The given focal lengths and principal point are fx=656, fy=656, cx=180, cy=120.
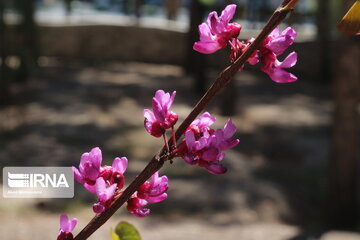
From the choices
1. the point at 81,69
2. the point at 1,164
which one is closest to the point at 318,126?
the point at 1,164

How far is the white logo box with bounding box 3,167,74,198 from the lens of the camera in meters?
1.11

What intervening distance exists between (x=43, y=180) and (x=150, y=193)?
313mm

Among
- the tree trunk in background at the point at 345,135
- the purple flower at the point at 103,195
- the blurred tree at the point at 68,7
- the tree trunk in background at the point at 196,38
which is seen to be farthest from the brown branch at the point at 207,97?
the blurred tree at the point at 68,7

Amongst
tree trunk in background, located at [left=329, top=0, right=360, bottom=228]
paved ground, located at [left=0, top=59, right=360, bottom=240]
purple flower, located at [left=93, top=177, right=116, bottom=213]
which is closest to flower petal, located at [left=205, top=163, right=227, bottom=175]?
purple flower, located at [left=93, top=177, right=116, bottom=213]

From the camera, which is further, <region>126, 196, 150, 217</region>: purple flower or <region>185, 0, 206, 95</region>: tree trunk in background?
<region>185, 0, 206, 95</region>: tree trunk in background

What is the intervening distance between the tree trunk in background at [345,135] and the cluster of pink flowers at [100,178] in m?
6.78

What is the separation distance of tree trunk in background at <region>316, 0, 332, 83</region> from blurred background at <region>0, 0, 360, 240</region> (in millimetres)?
36

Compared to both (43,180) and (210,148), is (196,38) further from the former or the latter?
(210,148)

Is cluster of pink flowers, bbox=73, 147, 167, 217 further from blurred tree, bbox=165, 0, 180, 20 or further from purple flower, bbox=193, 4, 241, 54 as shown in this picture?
blurred tree, bbox=165, 0, 180, 20

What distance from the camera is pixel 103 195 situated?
804 millimetres

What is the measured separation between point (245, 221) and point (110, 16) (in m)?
13.9

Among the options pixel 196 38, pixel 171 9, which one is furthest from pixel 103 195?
pixel 171 9

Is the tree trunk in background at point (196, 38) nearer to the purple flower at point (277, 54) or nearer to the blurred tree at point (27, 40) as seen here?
the blurred tree at point (27, 40)

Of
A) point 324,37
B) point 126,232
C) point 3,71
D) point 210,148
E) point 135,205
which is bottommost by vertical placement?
point 3,71
